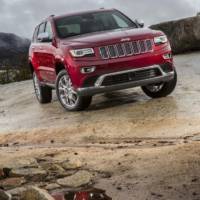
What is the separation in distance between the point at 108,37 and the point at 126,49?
0.40 metres

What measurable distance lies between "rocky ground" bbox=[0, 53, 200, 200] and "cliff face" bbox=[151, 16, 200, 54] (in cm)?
743

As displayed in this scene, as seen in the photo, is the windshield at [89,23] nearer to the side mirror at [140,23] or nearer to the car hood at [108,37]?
the side mirror at [140,23]

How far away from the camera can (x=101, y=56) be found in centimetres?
1264

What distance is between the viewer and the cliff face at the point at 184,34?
76.8ft

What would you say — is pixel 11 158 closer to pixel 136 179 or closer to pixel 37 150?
pixel 37 150

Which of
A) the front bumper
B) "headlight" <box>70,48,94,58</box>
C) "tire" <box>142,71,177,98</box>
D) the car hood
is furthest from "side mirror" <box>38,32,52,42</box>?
"tire" <box>142,71,177,98</box>

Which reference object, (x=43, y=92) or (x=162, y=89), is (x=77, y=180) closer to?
(x=162, y=89)

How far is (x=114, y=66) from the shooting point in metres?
12.7

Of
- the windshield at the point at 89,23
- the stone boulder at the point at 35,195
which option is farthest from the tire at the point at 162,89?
the stone boulder at the point at 35,195

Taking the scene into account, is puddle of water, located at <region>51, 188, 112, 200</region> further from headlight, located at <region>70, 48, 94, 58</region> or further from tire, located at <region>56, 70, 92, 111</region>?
tire, located at <region>56, 70, 92, 111</region>

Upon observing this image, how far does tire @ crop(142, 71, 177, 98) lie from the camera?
13922 mm

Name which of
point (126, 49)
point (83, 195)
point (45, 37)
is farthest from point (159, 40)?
point (83, 195)

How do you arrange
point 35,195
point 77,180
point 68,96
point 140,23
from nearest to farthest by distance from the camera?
point 35,195, point 77,180, point 68,96, point 140,23

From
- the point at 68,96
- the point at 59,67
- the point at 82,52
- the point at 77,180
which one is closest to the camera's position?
the point at 77,180
